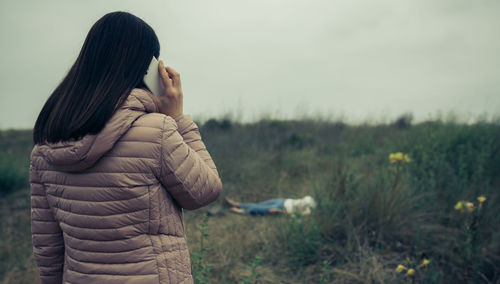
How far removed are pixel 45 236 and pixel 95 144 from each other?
0.51 m

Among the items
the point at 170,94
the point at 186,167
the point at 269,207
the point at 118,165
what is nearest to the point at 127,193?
the point at 118,165

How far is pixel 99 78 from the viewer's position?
94 centimetres

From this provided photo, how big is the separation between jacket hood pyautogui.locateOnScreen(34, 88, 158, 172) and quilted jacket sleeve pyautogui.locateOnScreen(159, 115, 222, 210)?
0.34 ft

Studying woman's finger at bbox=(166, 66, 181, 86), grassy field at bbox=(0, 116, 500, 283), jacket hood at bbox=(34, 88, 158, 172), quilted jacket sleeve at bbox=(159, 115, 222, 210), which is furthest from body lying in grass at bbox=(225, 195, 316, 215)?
jacket hood at bbox=(34, 88, 158, 172)

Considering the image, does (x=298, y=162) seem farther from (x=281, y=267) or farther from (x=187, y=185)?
(x=187, y=185)

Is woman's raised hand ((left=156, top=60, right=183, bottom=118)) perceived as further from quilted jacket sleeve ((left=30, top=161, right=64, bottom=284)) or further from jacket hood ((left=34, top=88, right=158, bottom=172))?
quilted jacket sleeve ((left=30, top=161, right=64, bottom=284))

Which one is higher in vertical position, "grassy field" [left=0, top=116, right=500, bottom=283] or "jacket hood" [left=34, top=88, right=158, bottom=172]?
"jacket hood" [left=34, top=88, right=158, bottom=172]

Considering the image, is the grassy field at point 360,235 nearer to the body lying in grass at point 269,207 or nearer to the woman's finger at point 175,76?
the body lying in grass at point 269,207

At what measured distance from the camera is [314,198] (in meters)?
3.38

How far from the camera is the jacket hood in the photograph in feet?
2.76

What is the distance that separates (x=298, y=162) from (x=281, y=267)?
3.58m

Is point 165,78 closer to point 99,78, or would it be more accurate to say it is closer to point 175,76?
point 175,76

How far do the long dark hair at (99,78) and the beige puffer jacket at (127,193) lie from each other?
39 mm

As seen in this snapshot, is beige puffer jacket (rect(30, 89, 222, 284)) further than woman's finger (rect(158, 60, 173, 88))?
No
